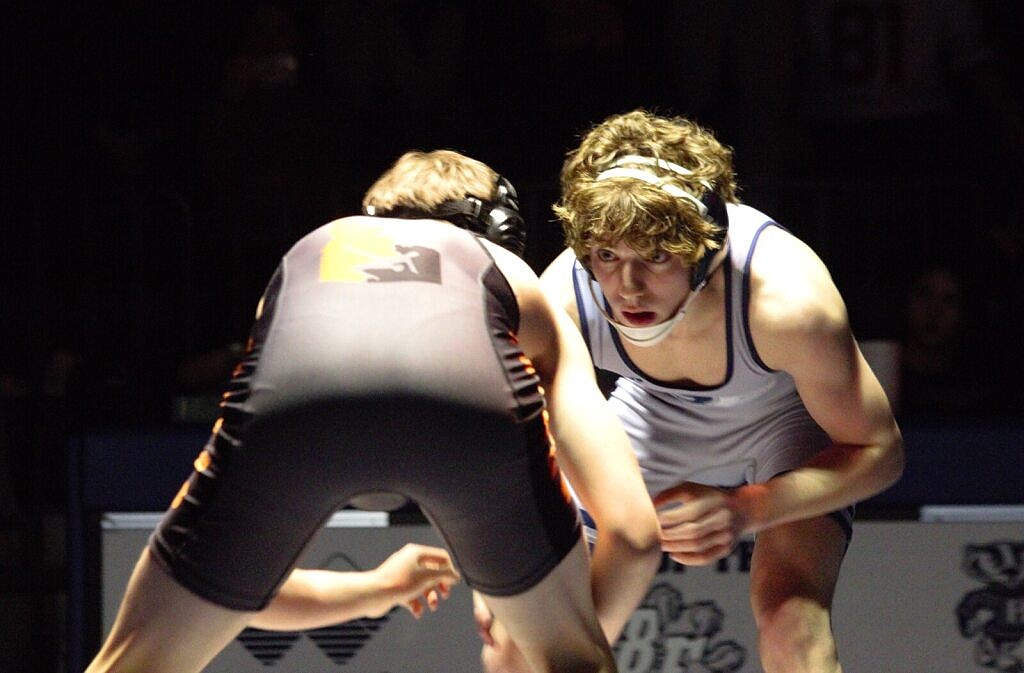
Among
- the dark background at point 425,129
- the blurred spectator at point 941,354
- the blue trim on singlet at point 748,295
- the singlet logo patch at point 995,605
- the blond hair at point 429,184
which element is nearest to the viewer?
the blond hair at point 429,184

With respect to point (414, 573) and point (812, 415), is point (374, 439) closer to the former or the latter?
point (414, 573)

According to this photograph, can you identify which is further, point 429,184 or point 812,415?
point 812,415

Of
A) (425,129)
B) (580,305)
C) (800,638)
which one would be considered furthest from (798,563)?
(425,129)

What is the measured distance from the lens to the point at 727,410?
2891 millimetres

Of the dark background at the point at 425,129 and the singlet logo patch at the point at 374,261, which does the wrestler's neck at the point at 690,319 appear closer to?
the singlet logo patch at the point at 374,261

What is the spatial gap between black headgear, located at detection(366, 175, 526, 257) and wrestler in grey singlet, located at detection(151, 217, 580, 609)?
0.82ft

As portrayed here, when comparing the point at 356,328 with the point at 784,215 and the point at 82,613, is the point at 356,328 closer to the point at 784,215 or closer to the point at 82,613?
the point at 82,613

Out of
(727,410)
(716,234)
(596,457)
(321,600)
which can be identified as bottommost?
(321,600)

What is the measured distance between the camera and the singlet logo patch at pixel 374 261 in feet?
7.02

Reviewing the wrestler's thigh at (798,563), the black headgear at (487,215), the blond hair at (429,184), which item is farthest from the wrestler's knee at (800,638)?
the blond hair at (429,184)

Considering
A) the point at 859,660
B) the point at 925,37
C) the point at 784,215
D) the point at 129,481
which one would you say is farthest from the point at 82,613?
the point at 925,37

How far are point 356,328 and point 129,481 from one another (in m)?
1.69

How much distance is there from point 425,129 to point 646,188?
8.25 ft

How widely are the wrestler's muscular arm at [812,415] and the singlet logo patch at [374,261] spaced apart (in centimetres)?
64
